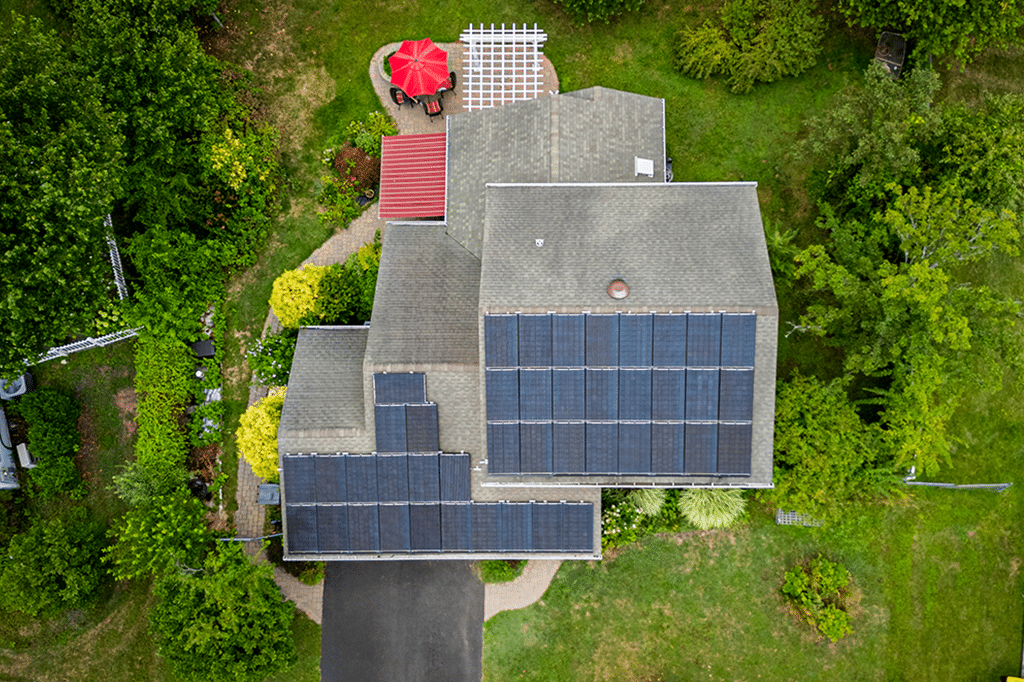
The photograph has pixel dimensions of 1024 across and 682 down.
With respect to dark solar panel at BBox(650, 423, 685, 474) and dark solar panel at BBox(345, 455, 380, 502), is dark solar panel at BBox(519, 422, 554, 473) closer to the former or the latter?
dark solar panel at BBox(650, 423, 685, 474)

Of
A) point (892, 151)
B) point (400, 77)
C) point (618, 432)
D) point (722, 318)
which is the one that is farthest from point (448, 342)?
point (892, 151)

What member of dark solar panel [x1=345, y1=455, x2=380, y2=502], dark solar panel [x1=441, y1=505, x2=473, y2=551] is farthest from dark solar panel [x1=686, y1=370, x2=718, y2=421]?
dark solar panel [x1=345, y1=455, x2=380, y2=502]

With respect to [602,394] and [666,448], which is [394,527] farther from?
[666,448]

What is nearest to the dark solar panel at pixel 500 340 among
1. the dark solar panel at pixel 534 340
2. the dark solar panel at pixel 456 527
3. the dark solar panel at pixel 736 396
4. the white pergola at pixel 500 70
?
the dark solar panel at pixel 534 340

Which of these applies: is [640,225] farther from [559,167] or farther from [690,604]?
[690,604]

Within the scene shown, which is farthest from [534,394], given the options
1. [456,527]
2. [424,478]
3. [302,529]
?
[302,529]
